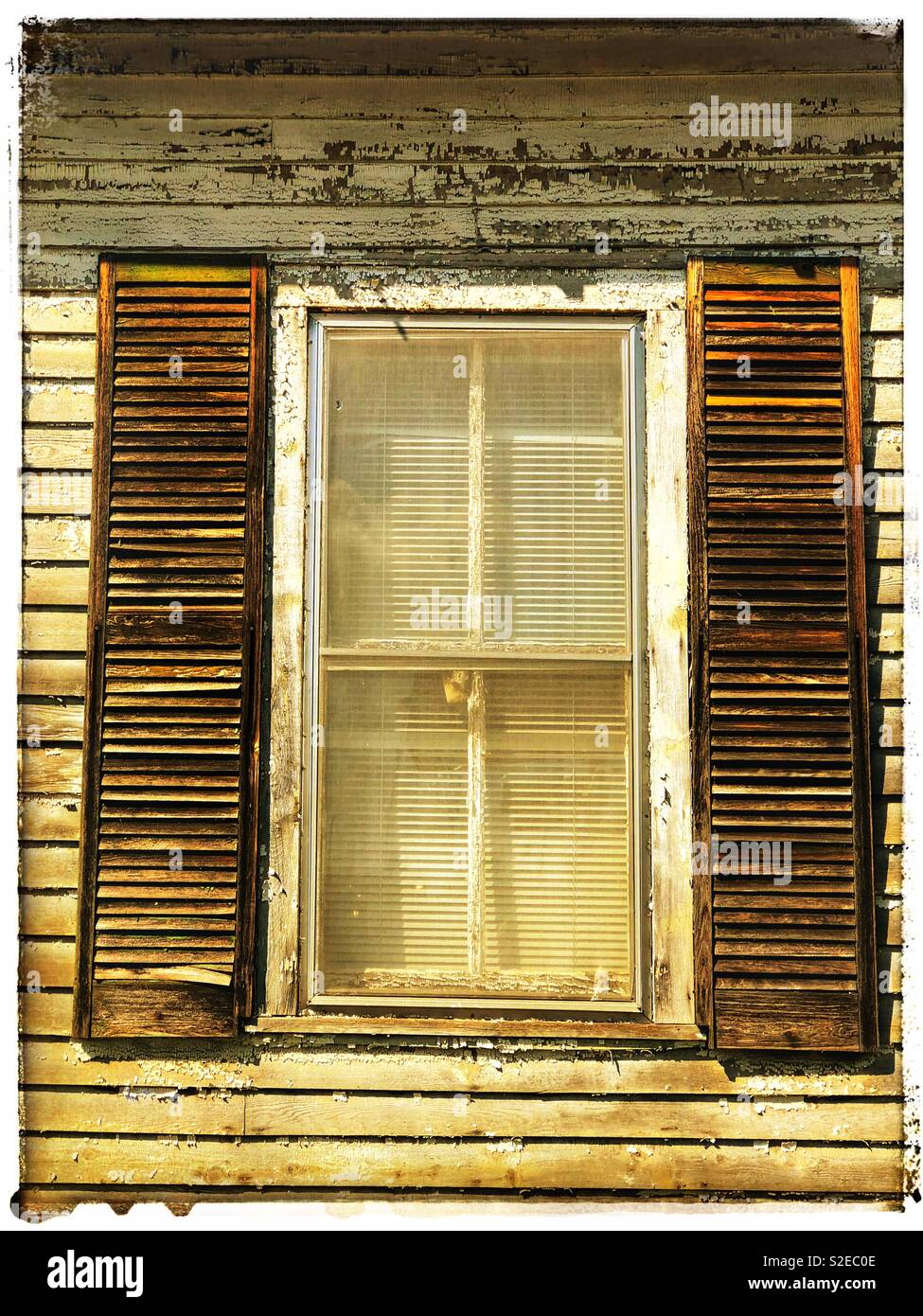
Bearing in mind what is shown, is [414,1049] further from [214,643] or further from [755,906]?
[214,643]

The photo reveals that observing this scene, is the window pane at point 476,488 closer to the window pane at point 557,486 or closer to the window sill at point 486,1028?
the window pane at point 557,486

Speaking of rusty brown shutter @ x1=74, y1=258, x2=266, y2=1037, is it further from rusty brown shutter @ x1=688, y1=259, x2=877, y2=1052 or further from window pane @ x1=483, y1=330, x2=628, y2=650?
rusty brown shutter @ x1=688, y1=259, x2=877, y2=1052

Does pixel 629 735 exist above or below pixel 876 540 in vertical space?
below

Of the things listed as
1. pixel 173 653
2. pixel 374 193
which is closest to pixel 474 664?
pixel 173 653

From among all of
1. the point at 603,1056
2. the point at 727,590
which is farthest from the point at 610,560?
the point at 603,1056

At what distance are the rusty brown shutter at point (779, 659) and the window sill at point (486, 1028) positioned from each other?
5.2 inches

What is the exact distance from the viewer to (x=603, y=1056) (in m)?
2.61

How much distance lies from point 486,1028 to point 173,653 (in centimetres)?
134

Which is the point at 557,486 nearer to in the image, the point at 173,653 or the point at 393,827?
the point at 393,827

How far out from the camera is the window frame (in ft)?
8.66

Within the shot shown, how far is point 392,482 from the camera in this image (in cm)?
282

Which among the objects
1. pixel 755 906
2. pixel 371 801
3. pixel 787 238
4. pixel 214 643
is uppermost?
pixel 787 238

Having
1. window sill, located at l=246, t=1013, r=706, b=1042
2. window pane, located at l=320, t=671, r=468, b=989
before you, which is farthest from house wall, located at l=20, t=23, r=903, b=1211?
window pane, located at l=320, t=671, r=468, b=989

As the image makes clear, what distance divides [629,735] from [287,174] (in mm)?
1907
